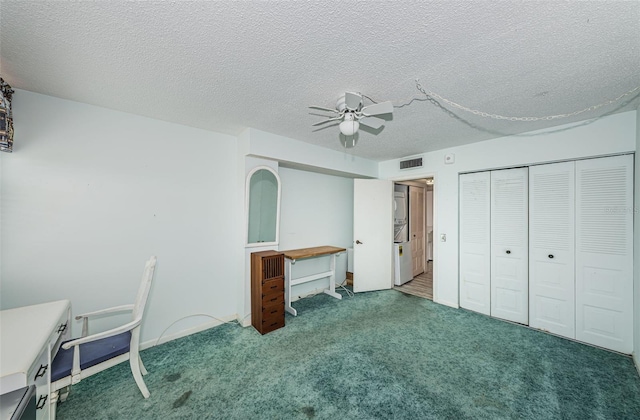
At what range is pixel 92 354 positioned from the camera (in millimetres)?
1566

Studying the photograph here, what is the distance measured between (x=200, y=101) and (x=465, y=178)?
3540mm

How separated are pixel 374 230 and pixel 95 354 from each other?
3721 millimetres

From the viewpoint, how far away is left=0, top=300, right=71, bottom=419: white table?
1021 millimetres

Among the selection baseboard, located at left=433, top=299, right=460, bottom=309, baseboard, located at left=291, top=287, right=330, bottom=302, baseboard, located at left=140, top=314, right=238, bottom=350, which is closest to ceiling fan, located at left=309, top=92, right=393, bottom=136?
baseboard, located at left=140, top=314, right=238, bottom=350

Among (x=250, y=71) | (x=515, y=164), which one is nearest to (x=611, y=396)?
(x=515, y=164)

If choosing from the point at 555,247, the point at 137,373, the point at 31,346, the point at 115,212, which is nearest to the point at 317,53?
the point at 31,346

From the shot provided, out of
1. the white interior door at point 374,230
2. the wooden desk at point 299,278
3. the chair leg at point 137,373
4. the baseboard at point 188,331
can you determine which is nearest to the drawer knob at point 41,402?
the chair leg at point 137,373

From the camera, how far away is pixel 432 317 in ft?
10.2

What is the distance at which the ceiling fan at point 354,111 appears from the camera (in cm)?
169

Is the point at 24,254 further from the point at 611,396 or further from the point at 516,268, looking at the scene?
the point at 516,268

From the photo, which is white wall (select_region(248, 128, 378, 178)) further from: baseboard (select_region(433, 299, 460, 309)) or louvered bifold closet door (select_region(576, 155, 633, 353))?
louvered bifold closet door (select_region(576, 155, 633, 353))

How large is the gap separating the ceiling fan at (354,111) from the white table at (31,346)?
6.84ft

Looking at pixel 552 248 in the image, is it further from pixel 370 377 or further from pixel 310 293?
pixel 310 293

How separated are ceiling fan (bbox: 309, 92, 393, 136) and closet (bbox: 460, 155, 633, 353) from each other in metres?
2.28
